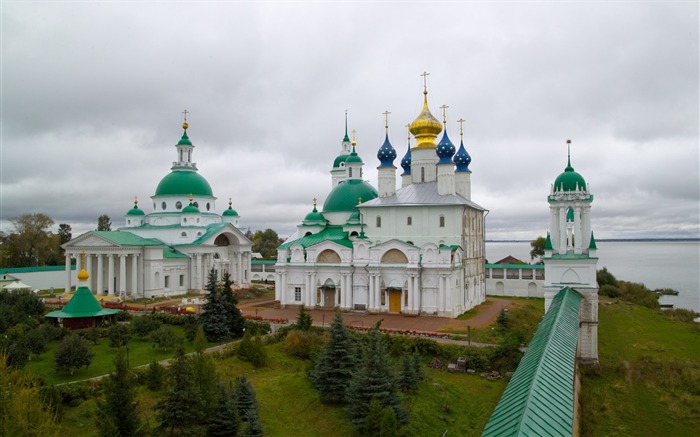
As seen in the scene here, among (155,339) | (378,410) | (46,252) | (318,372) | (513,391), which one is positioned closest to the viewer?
(513,391)

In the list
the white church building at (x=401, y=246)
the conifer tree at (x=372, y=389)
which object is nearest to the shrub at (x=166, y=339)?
the conifer tree at (x=372, y=389)

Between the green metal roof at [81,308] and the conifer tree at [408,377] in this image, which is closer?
the conifer tree at [408,377]

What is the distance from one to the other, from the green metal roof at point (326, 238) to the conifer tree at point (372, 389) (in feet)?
61.3

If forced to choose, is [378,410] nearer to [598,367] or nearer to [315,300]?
[598,367]

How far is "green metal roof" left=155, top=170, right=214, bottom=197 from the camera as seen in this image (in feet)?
150

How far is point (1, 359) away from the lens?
1236 cm

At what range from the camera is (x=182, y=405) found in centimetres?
1384

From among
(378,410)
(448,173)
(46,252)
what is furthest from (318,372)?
(46,252)

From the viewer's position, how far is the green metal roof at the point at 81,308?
84.5ft

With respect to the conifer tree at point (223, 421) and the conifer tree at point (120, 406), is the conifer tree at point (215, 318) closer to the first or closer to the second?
the conifer tree at point (223, 421)

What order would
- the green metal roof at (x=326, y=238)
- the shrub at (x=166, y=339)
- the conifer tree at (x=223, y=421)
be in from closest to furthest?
the conifer tree at (x=223, y=421) < the shrub at (x=166, y=339) < the green metal roof at (x=326, y=238)

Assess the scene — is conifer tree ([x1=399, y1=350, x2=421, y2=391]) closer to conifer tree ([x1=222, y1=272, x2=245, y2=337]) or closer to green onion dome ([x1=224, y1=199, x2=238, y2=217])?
conifer tree ([x1=222, y1=272, x2=245, y2=337])

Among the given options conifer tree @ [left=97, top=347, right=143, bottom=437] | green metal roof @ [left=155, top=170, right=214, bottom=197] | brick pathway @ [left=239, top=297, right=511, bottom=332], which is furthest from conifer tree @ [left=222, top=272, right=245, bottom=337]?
green metal roof @ [left=155, top=170, right=214, bottom=197]

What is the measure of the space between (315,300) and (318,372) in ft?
53.8
